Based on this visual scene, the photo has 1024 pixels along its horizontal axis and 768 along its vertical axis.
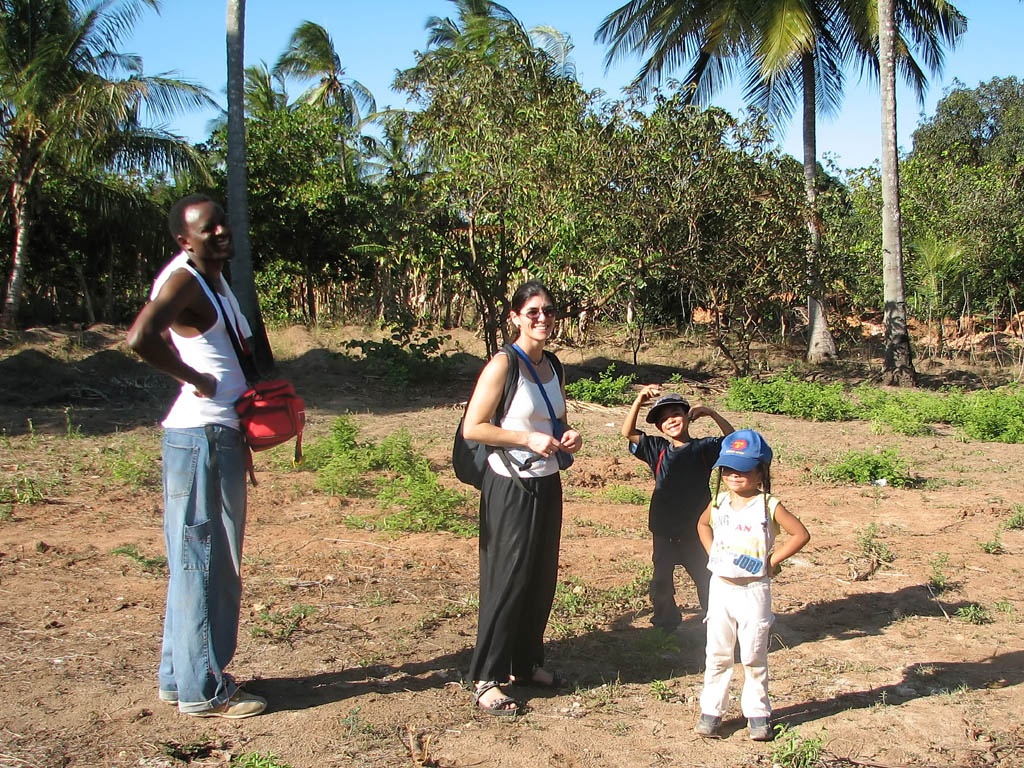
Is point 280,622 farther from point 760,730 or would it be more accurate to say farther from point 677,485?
point 760,730

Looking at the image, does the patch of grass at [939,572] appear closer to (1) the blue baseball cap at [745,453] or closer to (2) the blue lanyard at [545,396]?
(1) the blue baseball cap at [745,453]

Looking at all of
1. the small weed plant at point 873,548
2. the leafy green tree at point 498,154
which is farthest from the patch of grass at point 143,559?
the leafy green tree at point 498,154

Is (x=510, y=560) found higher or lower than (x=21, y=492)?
higher

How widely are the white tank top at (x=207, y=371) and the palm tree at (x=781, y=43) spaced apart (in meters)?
13.3

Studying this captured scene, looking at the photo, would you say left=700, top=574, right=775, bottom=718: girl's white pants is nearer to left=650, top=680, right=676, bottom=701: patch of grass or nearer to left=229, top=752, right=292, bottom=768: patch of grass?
left=650, top=680, right=676, bottom=701: patch of grass

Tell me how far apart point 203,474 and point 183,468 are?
0.23ft

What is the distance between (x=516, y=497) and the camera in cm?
339

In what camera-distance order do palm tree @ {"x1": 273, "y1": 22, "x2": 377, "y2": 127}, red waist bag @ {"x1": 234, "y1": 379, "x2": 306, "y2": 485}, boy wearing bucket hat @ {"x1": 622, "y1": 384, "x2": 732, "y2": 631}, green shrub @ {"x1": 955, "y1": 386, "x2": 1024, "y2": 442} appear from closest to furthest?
red waist bag @ {"x1": 234, "y1": 379, "x2": 306, "y2": 485}, boy wearing bucket hat @ {"x1": 622, "y1": 384, "x2": 732, "y2": 631}, green shrub @ {"x1": 955, "y1": 386, "x2": 1024, "y2": 442}, palm tree @ {"x1": 273, "y1": 22, "x2": 377, "y2": 127}

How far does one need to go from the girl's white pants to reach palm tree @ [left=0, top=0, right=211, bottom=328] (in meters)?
14.0

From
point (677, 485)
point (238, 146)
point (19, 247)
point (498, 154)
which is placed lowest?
point (677, 485)

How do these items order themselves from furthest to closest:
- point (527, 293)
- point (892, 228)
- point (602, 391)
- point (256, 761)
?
point (892, 228) → point (602, 391) → point (527, 293) → point (256, 761)

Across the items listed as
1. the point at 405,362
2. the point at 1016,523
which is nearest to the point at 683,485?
the point at 1016,523

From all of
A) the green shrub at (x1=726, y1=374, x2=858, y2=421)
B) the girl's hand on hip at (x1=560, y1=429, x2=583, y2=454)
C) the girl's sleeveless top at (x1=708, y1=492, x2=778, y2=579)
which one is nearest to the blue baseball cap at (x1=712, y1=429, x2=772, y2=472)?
the girl's sleeveless top at (x1=708, y1=492, x2=778, y2=579)

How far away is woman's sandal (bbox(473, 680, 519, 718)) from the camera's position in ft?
11.1
